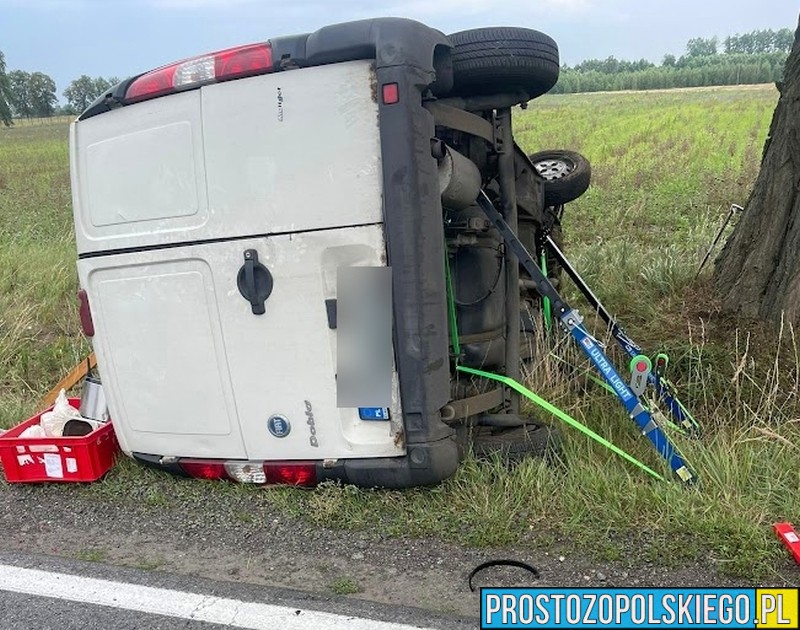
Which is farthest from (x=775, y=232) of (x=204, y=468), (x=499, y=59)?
(x=204, y=468)

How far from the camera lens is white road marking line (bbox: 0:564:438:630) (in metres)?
2.40

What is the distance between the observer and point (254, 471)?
3.17 m

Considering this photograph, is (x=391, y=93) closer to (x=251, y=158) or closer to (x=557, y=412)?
(x=251, y=158)

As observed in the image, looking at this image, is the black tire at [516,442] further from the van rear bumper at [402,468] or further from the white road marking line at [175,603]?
the white road marking line at [175,603]

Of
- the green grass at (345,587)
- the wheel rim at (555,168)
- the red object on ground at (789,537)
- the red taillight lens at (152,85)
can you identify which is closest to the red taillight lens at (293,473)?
the green grass at (345,587)

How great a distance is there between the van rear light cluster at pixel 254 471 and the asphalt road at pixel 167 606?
0.56 m

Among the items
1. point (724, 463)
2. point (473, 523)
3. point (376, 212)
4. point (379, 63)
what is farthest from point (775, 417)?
point (379, 63)

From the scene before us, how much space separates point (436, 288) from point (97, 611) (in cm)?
172

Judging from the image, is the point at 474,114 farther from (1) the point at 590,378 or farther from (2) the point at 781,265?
(2) the point at 781,265

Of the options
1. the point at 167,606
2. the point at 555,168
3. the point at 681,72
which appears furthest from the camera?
the point at 681,72

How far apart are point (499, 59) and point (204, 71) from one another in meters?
1.28

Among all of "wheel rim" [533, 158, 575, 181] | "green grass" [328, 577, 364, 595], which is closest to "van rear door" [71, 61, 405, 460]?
"green grass" [328, 577, 364, 595]

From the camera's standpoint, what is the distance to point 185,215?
2943mm

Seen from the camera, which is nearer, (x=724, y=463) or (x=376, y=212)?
(x=376, y=212)
